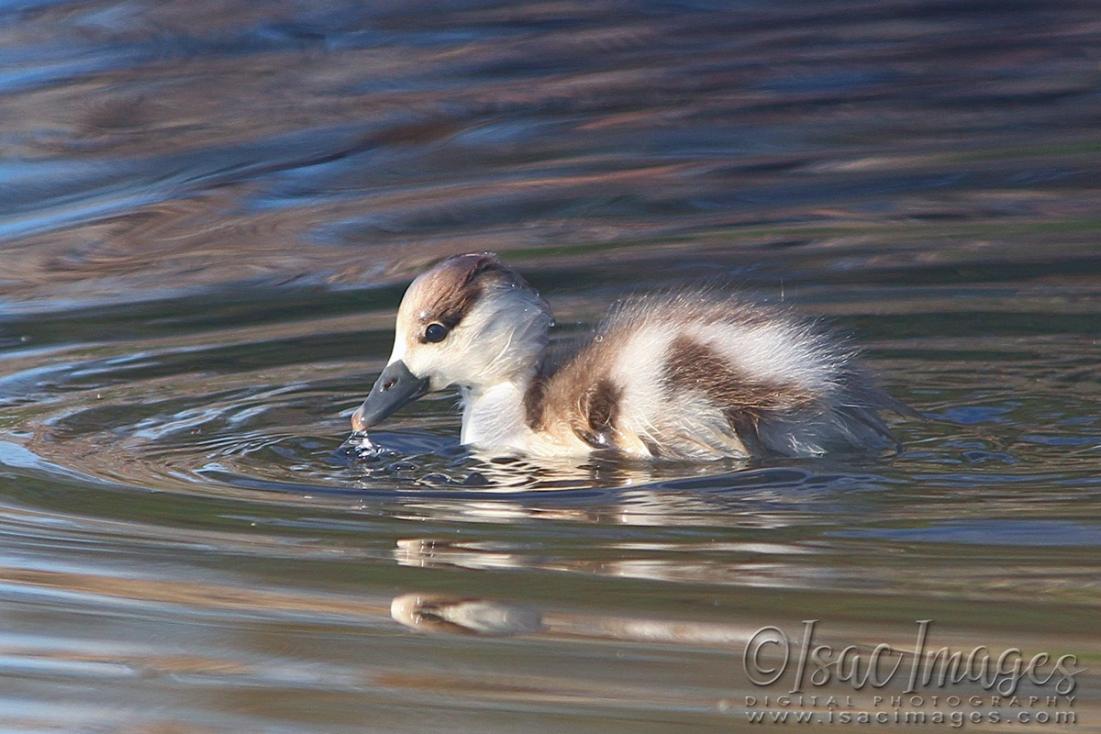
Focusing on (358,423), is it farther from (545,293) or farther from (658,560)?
(545,293)

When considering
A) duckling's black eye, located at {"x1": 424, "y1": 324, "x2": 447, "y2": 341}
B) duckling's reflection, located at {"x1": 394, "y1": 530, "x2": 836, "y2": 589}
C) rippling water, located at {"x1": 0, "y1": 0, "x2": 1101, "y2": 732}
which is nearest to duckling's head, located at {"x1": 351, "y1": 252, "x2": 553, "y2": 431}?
duckling's black eye, located at {"x1": 424, "y1": 324, "x2": 447, "y2": 341}

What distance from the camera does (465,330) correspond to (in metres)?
4.28

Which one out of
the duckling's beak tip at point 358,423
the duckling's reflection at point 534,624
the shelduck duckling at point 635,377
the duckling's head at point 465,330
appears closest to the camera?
the duckling's reflection at point 534,624

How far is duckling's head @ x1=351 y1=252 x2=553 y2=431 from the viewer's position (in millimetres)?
4262

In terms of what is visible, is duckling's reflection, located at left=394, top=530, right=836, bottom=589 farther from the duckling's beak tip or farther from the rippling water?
the duckling's beak tip

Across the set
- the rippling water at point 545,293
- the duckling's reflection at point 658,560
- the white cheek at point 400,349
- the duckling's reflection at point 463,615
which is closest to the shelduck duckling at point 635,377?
the white cheek at point 400,349

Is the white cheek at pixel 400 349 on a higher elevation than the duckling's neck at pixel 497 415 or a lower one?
higher

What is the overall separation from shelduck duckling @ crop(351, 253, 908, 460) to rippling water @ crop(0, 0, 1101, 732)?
12 centimetres

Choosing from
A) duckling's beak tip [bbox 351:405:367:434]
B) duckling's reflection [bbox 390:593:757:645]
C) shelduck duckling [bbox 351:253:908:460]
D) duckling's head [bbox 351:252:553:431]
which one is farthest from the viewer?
duckling's head [bbox 351:252:553:431]

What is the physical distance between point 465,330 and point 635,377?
1.82ft

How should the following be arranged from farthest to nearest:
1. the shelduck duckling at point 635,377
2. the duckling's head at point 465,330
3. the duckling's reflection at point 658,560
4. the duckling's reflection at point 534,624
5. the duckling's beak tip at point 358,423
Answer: the duckling's head at point 465,330 < the duckling's beak tip at point 358,423 < the shelduck duckling at point 635,377 < the duckling's reflection at point 658,560 < the duckling's reflection at point 534,624

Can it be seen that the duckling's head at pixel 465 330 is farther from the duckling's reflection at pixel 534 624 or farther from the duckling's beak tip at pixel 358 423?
the duckling's reflection at pixel 534 624

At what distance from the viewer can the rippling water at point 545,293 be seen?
8.16 ft

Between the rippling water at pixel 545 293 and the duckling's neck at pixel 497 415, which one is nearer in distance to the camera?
the rippling water at pixel 545 293
